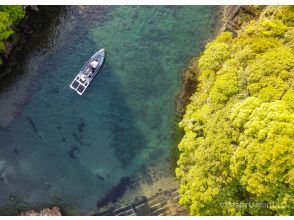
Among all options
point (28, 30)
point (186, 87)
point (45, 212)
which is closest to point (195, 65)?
point (186, 87)

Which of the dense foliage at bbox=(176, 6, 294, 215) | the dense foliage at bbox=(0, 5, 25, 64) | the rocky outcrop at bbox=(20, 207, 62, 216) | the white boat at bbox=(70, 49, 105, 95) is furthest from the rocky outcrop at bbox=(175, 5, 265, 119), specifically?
the dense foliage at bbox=(0, 5, 25, 64)

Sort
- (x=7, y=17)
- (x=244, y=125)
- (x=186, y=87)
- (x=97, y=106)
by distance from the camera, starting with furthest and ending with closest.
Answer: (x=97, y=106)
(x=186, y=87)
(x=7, y=17)
(x=244, y=125)

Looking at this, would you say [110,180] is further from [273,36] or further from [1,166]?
[273,36]

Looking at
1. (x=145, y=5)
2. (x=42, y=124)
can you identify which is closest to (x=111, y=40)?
(x=145, y=5)

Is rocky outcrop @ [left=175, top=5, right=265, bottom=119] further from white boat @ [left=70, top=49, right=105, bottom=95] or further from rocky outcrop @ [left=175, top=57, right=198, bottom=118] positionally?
white boat @ [left=70, top=49, right=105, bottom=95]

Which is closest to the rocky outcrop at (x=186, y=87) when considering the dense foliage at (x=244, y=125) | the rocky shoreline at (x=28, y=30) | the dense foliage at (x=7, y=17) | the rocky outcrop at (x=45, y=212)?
the dense foliage at (x=244, y=125)

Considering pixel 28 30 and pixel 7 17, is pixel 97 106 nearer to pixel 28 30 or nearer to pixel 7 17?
pixel 28 30

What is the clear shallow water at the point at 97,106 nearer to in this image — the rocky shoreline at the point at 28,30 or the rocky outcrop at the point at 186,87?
the rocky outcrop at the point at 186,87
